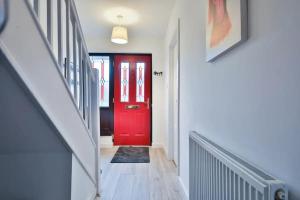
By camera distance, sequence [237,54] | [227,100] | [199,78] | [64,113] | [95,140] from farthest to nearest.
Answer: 1. [95,140]
2. [199,78]
3. [64,113]
4. [227,100]
5. [237,54]

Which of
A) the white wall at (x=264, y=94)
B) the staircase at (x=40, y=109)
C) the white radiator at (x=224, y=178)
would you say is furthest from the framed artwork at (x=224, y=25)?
the staircase at (x=40, y=109)

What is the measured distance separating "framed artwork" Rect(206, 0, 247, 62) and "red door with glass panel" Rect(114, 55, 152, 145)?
3.47 meters

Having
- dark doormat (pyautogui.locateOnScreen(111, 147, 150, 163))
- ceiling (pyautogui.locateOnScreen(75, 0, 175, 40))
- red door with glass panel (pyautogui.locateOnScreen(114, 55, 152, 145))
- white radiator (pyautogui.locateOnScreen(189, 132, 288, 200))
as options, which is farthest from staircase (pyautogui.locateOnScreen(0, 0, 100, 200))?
red door with glass panel (pyautogui.locateOnScreen(114, 55, 152, 145))

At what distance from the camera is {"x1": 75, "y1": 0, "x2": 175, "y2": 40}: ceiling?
316cm

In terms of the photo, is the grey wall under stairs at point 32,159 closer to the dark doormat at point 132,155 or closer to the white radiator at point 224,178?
the white radiator at point 224,178

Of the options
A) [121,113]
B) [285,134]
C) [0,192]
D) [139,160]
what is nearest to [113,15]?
[121,113]

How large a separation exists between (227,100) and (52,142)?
42.6 inches

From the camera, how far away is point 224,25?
117 cm

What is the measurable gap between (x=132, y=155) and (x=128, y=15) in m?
2.38

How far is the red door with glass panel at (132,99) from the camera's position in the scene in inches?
192

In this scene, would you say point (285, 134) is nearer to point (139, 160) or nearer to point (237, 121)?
point (237, 121)

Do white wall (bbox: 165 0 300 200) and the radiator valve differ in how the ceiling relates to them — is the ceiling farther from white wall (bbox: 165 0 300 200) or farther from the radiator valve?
the radiator valve

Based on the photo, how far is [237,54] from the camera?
42.6 inches

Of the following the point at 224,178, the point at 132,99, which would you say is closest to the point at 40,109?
the point at 224,178
